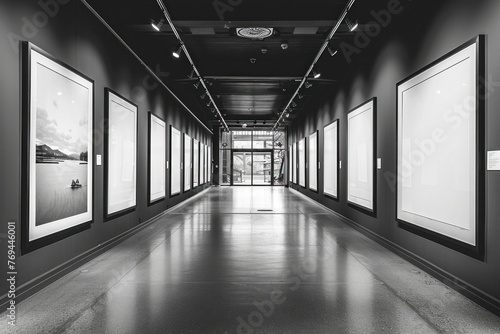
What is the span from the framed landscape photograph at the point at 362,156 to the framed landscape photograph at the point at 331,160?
0.99 meters

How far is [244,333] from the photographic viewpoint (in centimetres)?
245

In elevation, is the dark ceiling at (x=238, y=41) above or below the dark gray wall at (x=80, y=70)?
above

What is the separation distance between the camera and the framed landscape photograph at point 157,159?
23.9ft

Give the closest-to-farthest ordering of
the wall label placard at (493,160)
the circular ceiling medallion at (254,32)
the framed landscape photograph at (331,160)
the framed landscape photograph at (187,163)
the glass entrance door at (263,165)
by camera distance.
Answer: the wall label placard at (493,160) < the circular ceiling medallion at (254,32) < the framed landscape photograph at (331,160) < the framed landscape photograph at (187,163) < the glass entrance door at (263,165)

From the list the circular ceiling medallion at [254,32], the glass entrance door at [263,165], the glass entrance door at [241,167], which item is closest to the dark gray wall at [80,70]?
the circular ceiling medallion at [254,32]

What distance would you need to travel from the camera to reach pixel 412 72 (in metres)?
4.44

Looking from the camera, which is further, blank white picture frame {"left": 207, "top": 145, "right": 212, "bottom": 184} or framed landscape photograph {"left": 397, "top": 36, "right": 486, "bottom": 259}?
blank white picture frame {"left": 207, "top": 145, "right": 212, "bottom": 184}

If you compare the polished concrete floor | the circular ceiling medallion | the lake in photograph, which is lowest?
the polished concrete floor

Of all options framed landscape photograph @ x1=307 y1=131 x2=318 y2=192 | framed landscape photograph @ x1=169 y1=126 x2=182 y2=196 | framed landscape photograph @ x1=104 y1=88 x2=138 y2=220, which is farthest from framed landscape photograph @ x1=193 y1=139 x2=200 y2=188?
framed landscape photograph @ x1=104 y1=88 x2=138 y2=220

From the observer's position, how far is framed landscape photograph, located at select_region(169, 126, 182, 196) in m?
9.48

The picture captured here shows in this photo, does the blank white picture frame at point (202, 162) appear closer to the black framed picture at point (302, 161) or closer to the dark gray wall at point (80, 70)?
the black framed picture at point (302, 161)

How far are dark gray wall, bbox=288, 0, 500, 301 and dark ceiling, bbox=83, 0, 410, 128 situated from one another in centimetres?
66

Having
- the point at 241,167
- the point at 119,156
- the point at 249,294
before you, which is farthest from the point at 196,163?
the point at 249,294

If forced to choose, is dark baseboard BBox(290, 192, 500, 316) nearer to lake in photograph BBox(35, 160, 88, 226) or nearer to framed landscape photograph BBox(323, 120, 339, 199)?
framed landscape photograph BBox(323, 120, 339, 199)
